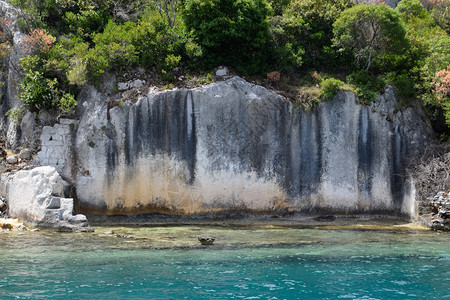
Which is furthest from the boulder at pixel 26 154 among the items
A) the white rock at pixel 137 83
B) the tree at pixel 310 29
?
the tree at pixel 310 29

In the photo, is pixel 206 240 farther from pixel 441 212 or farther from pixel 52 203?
pixel 441 212

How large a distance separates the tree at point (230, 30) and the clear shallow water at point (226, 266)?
9103 mm

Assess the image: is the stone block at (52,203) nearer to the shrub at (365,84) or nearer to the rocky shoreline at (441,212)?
the shrub at (365,84)

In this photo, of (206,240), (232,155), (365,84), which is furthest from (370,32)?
(206,240)

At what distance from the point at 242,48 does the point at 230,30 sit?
47.8 inches

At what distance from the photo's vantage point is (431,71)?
919 inches

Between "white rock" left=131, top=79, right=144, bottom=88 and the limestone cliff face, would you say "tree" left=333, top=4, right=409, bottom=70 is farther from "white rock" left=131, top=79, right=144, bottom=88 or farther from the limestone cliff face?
"white rock" left=131, top=79, right=144, bottom=88

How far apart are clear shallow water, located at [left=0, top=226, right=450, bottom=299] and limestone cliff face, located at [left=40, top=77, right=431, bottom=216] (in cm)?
349

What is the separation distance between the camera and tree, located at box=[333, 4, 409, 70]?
23.4 metres

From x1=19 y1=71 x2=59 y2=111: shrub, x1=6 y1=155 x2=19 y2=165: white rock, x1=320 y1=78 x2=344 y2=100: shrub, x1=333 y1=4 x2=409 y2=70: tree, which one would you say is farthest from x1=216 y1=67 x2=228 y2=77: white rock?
x1=6 y1=155 x2=19 y2=165: white rock

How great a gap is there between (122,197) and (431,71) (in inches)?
589

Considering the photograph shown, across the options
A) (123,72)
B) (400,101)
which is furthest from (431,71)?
(123,72)

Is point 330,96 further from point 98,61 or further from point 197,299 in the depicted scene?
point 197,299

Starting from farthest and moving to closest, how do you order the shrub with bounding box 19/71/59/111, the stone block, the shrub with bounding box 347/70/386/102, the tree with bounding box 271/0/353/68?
the tree with bounding box 271/0/353/68 → the shrub with bounding box 347/70/386/102 → the shrub with bounding box 19/71/59/111 → the stone block
